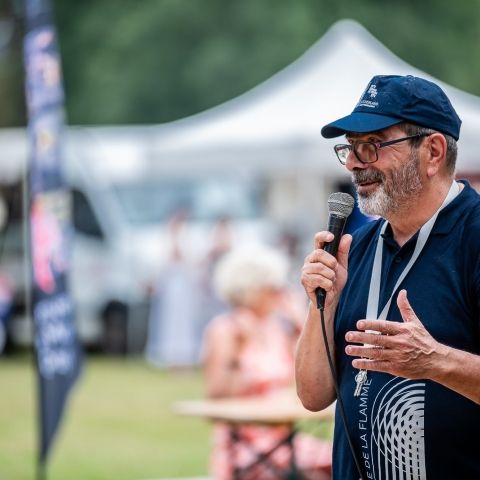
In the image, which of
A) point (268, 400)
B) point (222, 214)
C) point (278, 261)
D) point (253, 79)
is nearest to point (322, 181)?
point (222, 214)

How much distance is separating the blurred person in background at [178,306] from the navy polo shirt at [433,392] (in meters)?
11.7

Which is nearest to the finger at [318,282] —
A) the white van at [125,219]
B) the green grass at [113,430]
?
the green grass at [113,430]

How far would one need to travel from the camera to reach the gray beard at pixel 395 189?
2719 millimetres

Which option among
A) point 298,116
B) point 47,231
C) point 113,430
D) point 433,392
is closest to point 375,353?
point 433,392

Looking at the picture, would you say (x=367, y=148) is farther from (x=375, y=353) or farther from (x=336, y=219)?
(x=375, y=353)

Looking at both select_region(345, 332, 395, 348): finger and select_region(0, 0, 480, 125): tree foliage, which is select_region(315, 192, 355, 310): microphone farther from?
select_region(0, 0, 480, 125): tree foliage

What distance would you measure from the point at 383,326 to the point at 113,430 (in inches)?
294

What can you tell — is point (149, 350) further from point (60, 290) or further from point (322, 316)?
point (322, 316)

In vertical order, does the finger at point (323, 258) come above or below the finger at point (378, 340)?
above

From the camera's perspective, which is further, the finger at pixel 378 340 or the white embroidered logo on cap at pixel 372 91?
the white embroidered logo on cap at pixel 372 91

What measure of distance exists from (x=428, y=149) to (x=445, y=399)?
2.07 feet

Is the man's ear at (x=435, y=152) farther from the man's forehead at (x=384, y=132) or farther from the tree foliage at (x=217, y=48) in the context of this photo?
the tree foliage at (x=217, y=48)

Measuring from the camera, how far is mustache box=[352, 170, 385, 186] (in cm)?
273

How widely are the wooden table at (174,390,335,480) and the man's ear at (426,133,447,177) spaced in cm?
259
